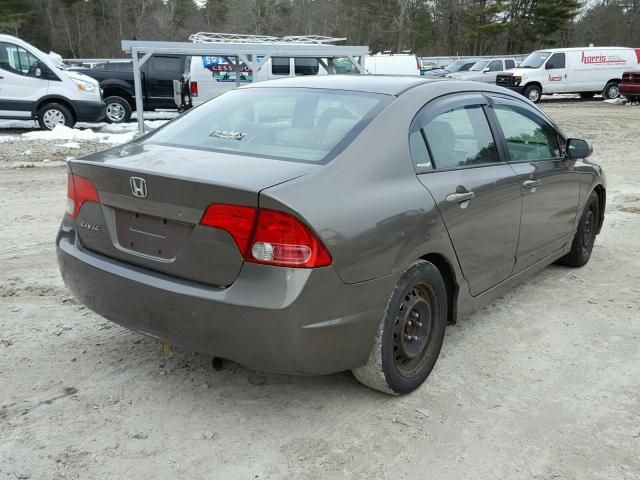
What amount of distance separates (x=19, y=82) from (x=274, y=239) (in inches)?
498

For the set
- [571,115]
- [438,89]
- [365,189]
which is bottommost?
[571,115]

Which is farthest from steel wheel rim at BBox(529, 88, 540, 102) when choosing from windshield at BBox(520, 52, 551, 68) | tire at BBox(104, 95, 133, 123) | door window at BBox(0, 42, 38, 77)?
door window at BBox(0, 42, 38, 77)

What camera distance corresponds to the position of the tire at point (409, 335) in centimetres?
292

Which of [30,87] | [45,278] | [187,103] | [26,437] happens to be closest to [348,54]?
[187,103]

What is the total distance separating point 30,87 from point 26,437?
12198mm

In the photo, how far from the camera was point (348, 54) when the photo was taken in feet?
45.1

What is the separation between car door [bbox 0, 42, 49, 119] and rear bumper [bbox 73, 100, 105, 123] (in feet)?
2.36

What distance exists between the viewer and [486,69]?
27.9m

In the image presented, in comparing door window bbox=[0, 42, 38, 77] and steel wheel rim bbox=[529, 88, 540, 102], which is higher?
door window bbox=[0, 42, 38, 77]

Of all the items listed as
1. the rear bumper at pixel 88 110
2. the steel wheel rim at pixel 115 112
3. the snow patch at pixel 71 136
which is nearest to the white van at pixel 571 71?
the steel wheel rim at pixel 115 112

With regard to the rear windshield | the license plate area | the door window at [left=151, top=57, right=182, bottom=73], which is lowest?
the license plate area

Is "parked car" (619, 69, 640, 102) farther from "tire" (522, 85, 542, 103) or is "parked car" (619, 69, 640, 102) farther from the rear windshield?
the rear windshield

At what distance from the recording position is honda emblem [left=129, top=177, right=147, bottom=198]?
108 inches

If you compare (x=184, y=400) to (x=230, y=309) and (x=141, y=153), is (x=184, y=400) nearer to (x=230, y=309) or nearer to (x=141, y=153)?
(x=230, y=309)
